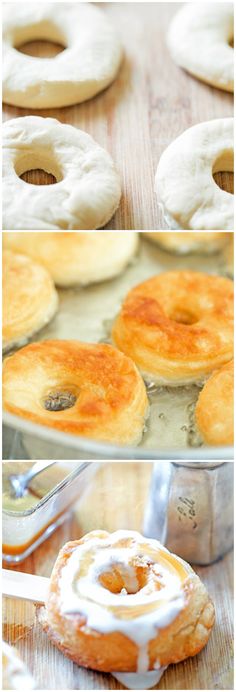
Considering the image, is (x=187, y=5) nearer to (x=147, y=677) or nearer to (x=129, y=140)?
(x=129, y=140)

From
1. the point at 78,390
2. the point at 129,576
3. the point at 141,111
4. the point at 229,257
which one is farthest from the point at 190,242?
the point at 129,576

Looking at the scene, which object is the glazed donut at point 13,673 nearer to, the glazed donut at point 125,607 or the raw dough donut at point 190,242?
the glazed donut at point 125,607

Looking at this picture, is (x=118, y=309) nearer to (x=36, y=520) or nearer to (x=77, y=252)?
(x=77, y=252)

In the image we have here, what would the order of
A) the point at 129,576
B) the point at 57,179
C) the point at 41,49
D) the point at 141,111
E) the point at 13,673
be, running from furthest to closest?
the point at 41,49, the point at 141,111, the point at 57,179, the point at 129,576, the point at 13,673

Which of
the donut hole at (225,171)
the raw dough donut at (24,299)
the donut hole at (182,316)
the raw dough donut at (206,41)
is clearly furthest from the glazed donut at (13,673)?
the raw dough donut at (206,41)

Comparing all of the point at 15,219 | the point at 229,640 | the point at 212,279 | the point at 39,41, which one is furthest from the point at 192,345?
the point at 39,41
